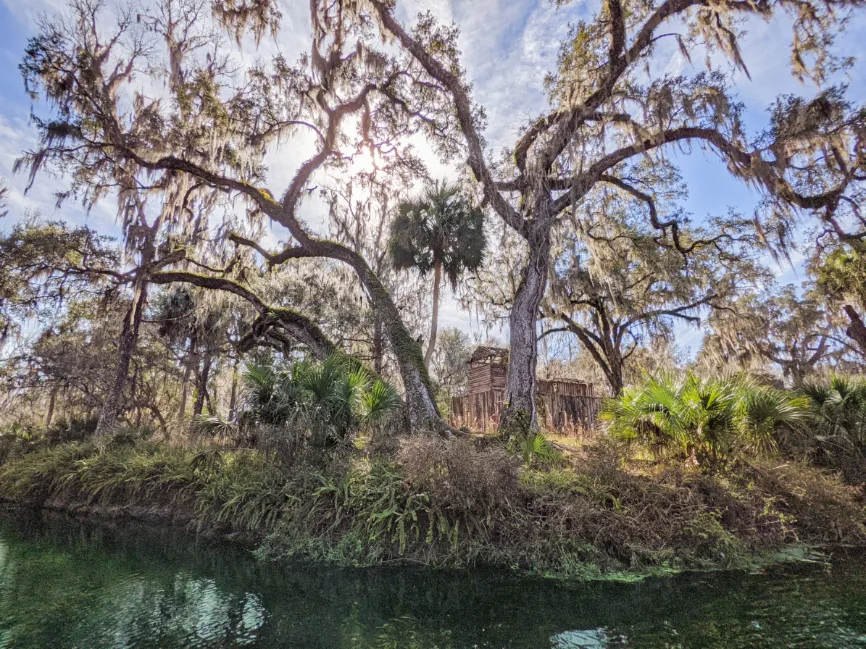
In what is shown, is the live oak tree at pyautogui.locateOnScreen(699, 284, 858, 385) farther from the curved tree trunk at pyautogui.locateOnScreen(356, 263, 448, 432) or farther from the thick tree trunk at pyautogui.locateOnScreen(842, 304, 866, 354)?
the curved tree trunk at pyautogui.locateOnScreen(356, 263, 448, 432)

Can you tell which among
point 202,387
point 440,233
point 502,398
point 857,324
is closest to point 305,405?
point 502,398

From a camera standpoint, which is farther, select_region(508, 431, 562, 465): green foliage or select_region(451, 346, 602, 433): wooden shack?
select_region(451, 346, 602, 433): wooden shack

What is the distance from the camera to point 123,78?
11031 mm

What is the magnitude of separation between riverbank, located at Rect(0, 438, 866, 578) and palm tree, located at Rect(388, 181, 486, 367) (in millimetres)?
9003

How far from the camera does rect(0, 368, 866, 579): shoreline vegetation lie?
5.54 metres

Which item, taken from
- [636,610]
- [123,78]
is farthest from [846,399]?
[123,78]

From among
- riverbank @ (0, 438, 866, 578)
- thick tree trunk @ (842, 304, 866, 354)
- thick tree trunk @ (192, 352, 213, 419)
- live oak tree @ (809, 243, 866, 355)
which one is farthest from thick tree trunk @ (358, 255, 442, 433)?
thick tree trunk @ (842, 304, 866, 354)

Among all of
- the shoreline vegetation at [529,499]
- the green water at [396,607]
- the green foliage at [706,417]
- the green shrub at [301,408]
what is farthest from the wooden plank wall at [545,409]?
the green water at [396,607]

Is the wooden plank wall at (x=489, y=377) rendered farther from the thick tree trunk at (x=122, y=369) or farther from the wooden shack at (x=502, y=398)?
the thick tree trunk at (x=122, y=369)

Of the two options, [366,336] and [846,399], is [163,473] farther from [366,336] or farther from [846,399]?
[846,399]

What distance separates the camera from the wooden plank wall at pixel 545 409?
45.7 feet

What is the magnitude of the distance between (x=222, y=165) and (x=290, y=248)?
295 centimetres

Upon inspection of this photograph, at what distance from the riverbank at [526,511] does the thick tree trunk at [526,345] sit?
162 cm

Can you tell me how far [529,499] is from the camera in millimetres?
6074
